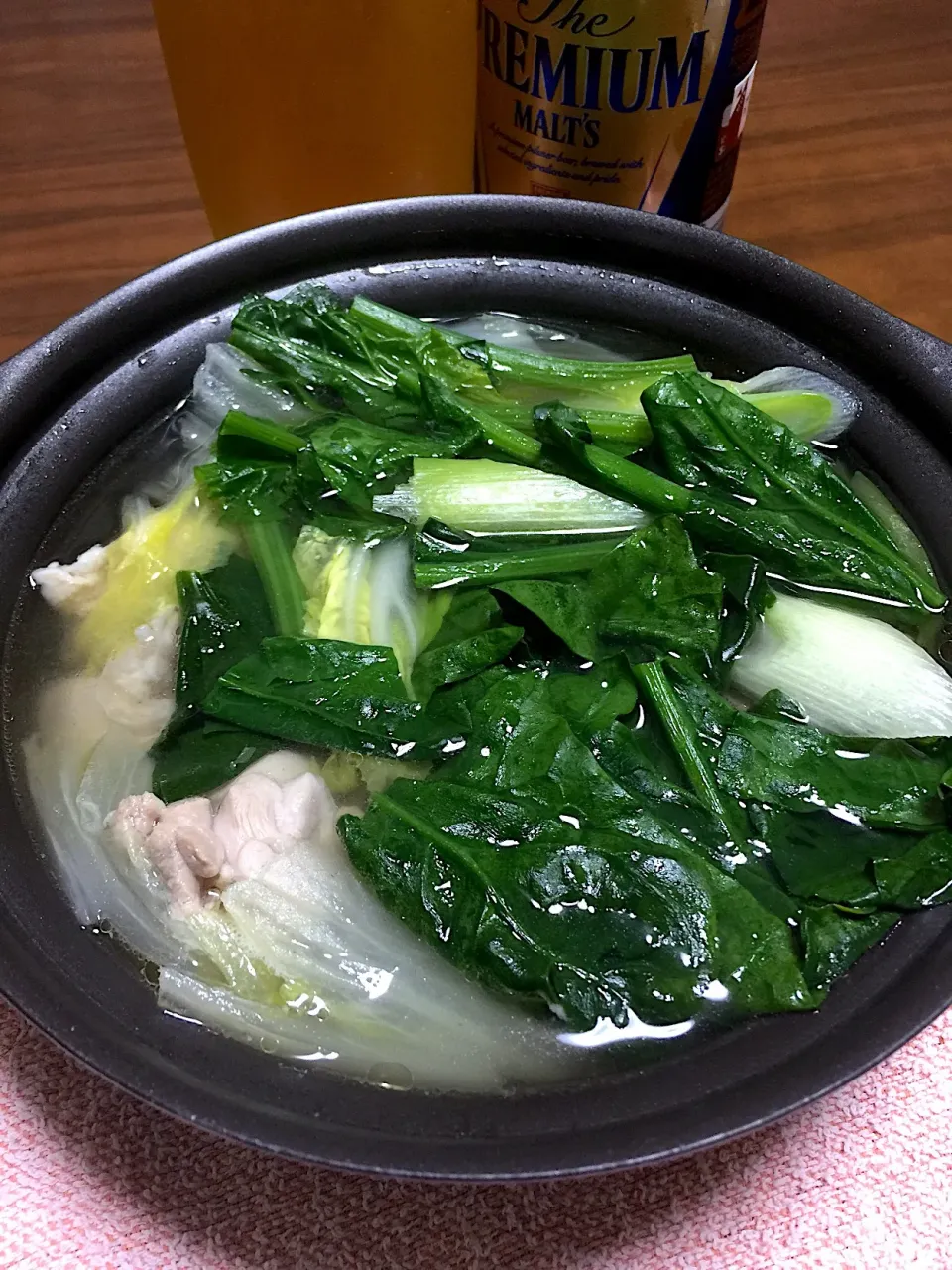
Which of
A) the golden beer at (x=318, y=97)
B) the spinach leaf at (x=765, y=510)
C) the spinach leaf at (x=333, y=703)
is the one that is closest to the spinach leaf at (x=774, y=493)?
the spinach leaf at (x=765, y=510)

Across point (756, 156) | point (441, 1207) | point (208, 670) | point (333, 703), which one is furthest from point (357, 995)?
point (756, 156)

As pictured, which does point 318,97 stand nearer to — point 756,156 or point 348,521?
point 348,521

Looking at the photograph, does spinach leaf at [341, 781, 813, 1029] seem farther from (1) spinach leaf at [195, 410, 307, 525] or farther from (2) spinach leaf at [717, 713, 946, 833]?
(1) spinach leaf at [195, 410, 307, 525]

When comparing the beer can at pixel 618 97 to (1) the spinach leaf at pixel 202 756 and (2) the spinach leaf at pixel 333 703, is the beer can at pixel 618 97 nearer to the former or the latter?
(2) the spinach leaf at pixel 333 703

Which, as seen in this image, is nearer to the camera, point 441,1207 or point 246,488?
point 441,1207

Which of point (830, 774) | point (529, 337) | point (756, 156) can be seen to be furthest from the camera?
point (756, 156)

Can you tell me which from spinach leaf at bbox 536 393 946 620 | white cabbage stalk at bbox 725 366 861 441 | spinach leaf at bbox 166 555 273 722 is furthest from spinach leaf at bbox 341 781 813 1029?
white cabbage stalk at bbox 725 366 861 441

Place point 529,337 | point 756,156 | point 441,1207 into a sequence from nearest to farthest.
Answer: point 441,1207
point 529,337
point 756,156
